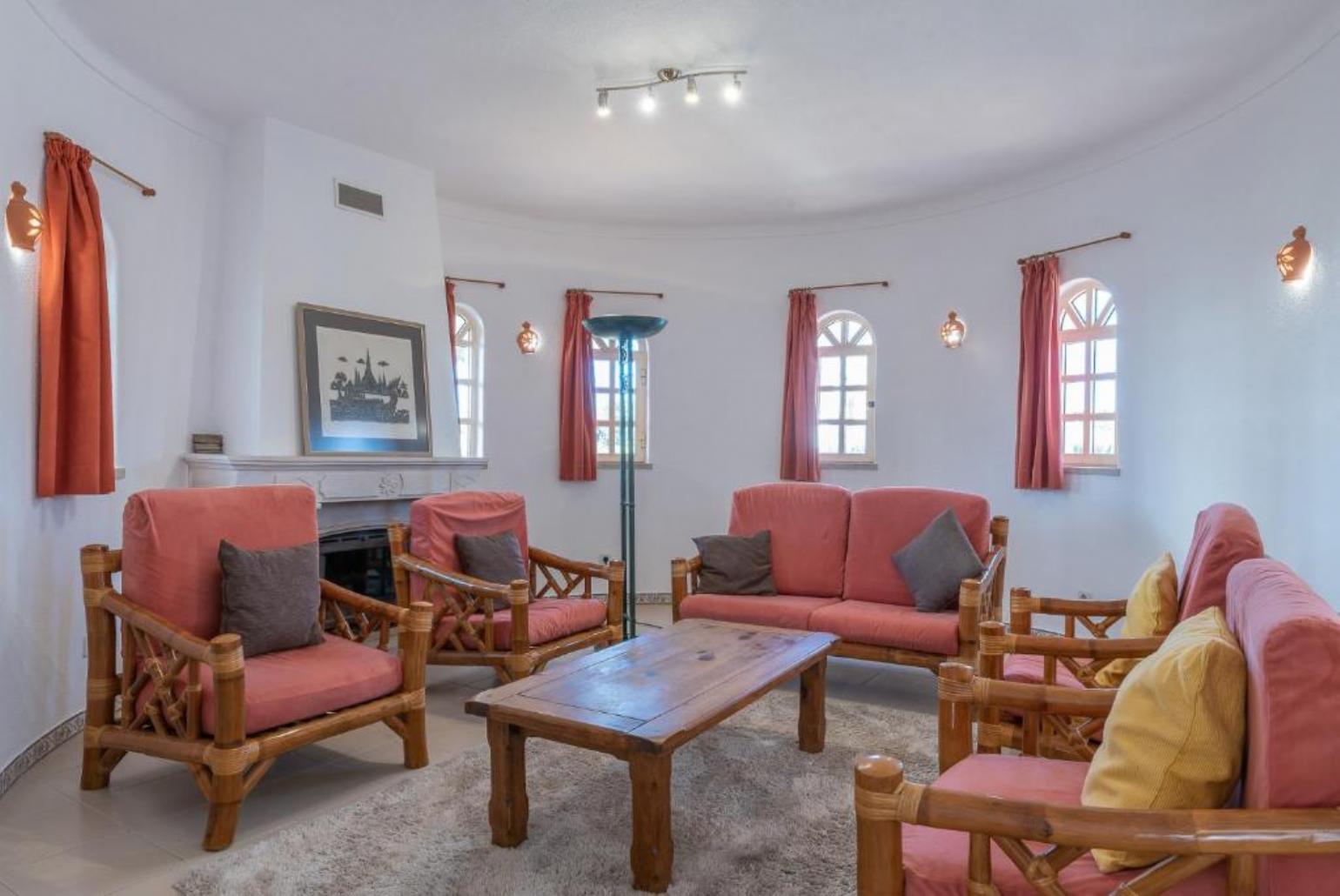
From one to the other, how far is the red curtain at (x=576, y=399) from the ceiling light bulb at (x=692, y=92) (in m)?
2.36

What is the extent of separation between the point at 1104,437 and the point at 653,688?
386 cm

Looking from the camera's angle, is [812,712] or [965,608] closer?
[812,712]

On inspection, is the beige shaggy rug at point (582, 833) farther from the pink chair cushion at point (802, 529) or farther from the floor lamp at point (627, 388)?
the floor lamp at point (627, 388)

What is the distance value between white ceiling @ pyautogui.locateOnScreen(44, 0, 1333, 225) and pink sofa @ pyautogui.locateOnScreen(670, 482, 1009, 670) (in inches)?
79.6

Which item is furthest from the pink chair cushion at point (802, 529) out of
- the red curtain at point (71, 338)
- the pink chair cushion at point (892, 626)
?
the red curtain at point (71, 338)

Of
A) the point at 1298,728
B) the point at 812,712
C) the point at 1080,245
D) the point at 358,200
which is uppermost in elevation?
the point at 358,200

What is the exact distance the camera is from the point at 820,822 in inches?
102

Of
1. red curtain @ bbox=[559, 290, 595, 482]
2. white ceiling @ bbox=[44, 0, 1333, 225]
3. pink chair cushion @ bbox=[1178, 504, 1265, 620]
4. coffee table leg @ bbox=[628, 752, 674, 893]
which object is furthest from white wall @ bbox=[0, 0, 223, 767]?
pink chair cushion @ bbox=[1178, 504, 1265, 620]

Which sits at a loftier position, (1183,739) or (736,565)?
(1183,739)

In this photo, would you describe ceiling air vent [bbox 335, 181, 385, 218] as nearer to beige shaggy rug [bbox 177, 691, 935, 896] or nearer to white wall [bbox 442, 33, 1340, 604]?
white wall [bbox 442, 33, 1340, 604]

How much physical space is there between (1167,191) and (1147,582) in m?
3.11

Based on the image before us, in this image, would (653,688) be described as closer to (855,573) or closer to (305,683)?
(305,683)

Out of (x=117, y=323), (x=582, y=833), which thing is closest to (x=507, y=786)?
(x=582, y=833)

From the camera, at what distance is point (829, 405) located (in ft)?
21.0
